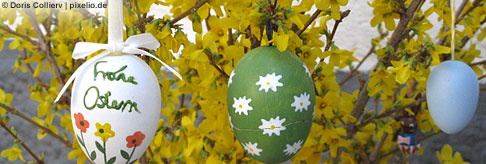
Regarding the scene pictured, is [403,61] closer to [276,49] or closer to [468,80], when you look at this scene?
[468,80]

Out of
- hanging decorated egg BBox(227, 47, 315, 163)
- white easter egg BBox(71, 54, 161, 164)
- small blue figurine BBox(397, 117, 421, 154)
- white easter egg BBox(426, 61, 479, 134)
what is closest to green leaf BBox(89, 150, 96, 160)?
white easter egg BBox(71, 54, 161, 164)

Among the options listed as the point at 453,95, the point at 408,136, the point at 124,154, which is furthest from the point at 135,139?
the point at 408,136

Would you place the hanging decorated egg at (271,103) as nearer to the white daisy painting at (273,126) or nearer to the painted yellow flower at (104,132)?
the white daisy painting at (273,126)

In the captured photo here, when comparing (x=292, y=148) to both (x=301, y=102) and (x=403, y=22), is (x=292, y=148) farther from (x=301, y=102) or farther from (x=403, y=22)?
(x=403, y=22)

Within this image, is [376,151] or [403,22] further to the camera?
[376,151]

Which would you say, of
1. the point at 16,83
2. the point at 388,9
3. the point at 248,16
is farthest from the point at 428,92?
the point at 16,83

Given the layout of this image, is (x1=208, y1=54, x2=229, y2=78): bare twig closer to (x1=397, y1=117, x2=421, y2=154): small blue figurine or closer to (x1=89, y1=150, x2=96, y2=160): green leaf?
(x1=89, y1=150, x2=96, y2=160): green leaf
